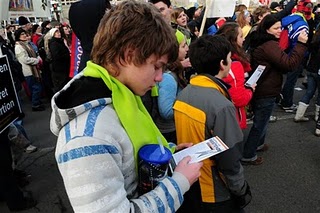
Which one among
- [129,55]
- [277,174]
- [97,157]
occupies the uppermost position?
[129,55]

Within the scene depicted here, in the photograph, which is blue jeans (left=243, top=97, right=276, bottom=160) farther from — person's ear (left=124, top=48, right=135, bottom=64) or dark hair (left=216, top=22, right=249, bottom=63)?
person's ear (left=124, top=48, right=135, bottom=64)

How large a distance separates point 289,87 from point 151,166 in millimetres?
4657

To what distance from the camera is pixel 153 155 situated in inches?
37.1

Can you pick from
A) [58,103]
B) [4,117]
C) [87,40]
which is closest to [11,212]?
[4,117]

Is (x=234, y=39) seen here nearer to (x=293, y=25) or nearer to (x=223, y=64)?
(x=223, y=64)

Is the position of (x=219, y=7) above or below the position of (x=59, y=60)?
above

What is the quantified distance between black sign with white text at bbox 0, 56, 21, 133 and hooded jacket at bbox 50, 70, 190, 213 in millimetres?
2244

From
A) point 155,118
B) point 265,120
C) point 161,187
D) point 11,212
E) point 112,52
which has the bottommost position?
point 11,212

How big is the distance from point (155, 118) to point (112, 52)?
63.3 inches

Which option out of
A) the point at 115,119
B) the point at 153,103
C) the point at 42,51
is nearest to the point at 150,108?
the point at 153,103

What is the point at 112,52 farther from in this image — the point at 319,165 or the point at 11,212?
the point at 319,165

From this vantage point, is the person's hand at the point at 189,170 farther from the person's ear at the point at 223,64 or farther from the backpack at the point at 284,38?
the backpack at the point at 284,38

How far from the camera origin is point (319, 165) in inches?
129

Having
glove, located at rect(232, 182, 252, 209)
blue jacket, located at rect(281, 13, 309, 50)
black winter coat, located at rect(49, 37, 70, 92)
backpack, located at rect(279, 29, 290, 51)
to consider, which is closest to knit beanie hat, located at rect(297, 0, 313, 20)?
blue jacket, located at rect(281, 13, 309, 50)
